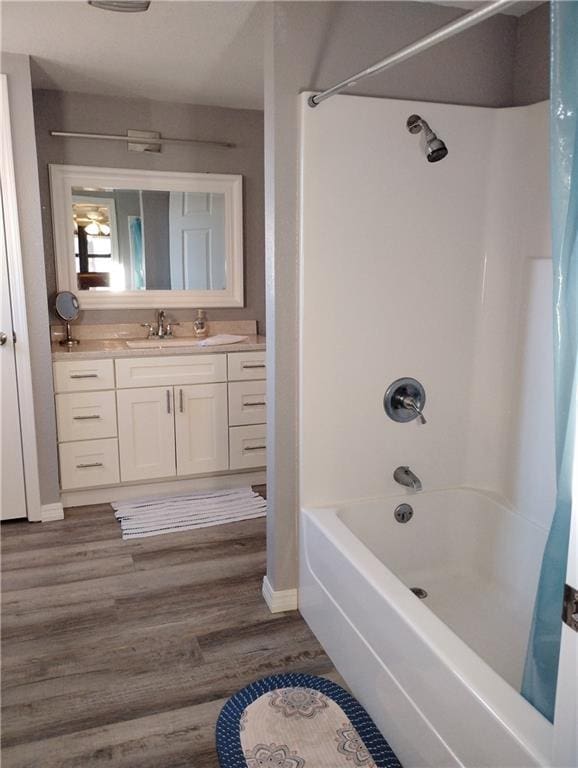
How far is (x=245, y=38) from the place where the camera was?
256 centimetres

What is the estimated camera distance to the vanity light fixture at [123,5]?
2179 mm

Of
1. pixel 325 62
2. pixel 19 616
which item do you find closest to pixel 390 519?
pixel 19 616

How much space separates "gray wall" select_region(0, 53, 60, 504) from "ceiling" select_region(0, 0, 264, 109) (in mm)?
177

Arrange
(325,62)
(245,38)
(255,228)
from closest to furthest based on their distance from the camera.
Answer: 1. (325,62)
2. (245,38)
3. (255,228)

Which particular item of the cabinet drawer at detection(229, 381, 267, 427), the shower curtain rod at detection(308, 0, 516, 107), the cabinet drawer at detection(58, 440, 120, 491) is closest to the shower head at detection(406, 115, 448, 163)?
the shower curtain rod at detection(308, 0, 516, 107)

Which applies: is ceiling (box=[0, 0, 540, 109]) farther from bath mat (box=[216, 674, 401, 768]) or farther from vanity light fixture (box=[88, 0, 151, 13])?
bath mat (box=[216, 674, 401, 768])

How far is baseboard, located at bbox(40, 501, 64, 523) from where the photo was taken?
316 cm

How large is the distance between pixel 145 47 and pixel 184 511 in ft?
7.68

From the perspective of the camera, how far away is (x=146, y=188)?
3664 millimetres

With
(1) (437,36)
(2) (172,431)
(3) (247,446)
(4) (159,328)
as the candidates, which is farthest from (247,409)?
(1) (437,36)

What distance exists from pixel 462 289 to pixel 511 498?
0.87 m

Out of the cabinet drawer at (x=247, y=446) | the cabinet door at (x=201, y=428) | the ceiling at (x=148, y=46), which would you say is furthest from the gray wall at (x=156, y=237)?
the cabinet drawer at (x=247, y=446)

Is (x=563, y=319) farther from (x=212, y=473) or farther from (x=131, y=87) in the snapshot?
(x=131, y=87)

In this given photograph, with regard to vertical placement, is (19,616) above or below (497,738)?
below
